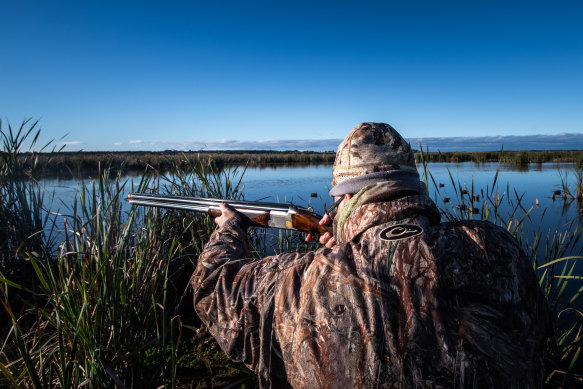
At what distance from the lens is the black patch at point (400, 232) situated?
1.25 m

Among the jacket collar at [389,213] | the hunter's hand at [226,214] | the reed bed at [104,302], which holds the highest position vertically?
the jacket collar at [389,213]

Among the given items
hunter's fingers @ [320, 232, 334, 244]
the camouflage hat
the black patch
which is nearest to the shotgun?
hunter's fingers @ [320, 232, 334, 244]

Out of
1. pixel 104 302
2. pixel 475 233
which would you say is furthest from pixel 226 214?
pixel 475 233

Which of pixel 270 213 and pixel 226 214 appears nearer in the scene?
pixel 226 214

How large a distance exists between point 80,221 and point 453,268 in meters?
2.35

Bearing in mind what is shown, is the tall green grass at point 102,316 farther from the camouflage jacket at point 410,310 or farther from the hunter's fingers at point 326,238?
the hunter's fingers at point 326,238

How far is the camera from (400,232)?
126 centimetres

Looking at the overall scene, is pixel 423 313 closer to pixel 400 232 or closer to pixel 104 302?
pixel 400 232

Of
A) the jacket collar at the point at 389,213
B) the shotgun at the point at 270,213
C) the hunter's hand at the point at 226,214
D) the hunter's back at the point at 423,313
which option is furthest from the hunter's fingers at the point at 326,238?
the hunter's back at the point at 423,313

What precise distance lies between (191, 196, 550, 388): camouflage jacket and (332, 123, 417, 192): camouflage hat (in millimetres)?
221

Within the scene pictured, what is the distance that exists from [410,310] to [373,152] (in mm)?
714

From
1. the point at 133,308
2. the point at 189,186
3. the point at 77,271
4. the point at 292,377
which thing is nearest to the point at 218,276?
the point at 292,377

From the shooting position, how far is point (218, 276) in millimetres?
1556

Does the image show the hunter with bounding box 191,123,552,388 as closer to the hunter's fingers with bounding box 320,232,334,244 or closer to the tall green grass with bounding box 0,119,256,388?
the tall green grass with bounding box 0,119,256,388
